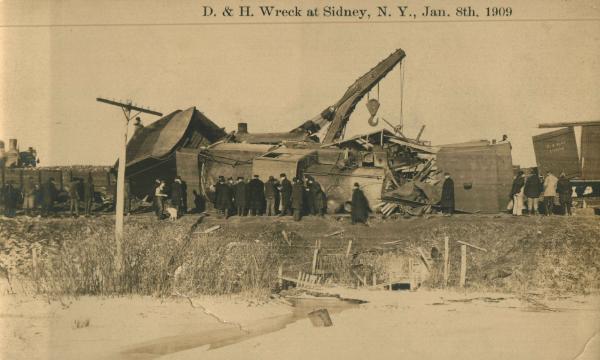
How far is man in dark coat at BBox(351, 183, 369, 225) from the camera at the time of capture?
46.1 feet

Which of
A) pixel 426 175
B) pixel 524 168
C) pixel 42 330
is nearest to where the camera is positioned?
pixel 42 330

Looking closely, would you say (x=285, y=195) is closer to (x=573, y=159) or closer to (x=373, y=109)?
(x=373, y=109)

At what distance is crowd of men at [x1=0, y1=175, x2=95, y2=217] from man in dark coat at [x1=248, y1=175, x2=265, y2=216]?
3.52 m

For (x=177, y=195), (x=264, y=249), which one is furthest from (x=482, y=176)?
(x=177, y=195)

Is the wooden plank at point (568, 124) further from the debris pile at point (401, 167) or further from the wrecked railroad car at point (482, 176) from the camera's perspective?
the debris pile at point (401, 167)

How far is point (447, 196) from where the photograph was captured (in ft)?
46.3

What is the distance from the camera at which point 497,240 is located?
42.8 ft

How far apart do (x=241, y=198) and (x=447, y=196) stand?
14.3 ft

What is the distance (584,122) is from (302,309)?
6.25m

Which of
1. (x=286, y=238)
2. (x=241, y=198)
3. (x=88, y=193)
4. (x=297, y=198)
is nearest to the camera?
(x=286, y=238)

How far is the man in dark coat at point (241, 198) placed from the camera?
1467 centimetres

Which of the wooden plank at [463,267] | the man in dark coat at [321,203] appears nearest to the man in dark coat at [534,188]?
the wooden plank at [463,267]

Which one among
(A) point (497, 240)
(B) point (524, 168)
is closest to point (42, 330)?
(A) point (497, 240)

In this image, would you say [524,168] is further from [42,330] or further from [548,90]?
[42,330]
